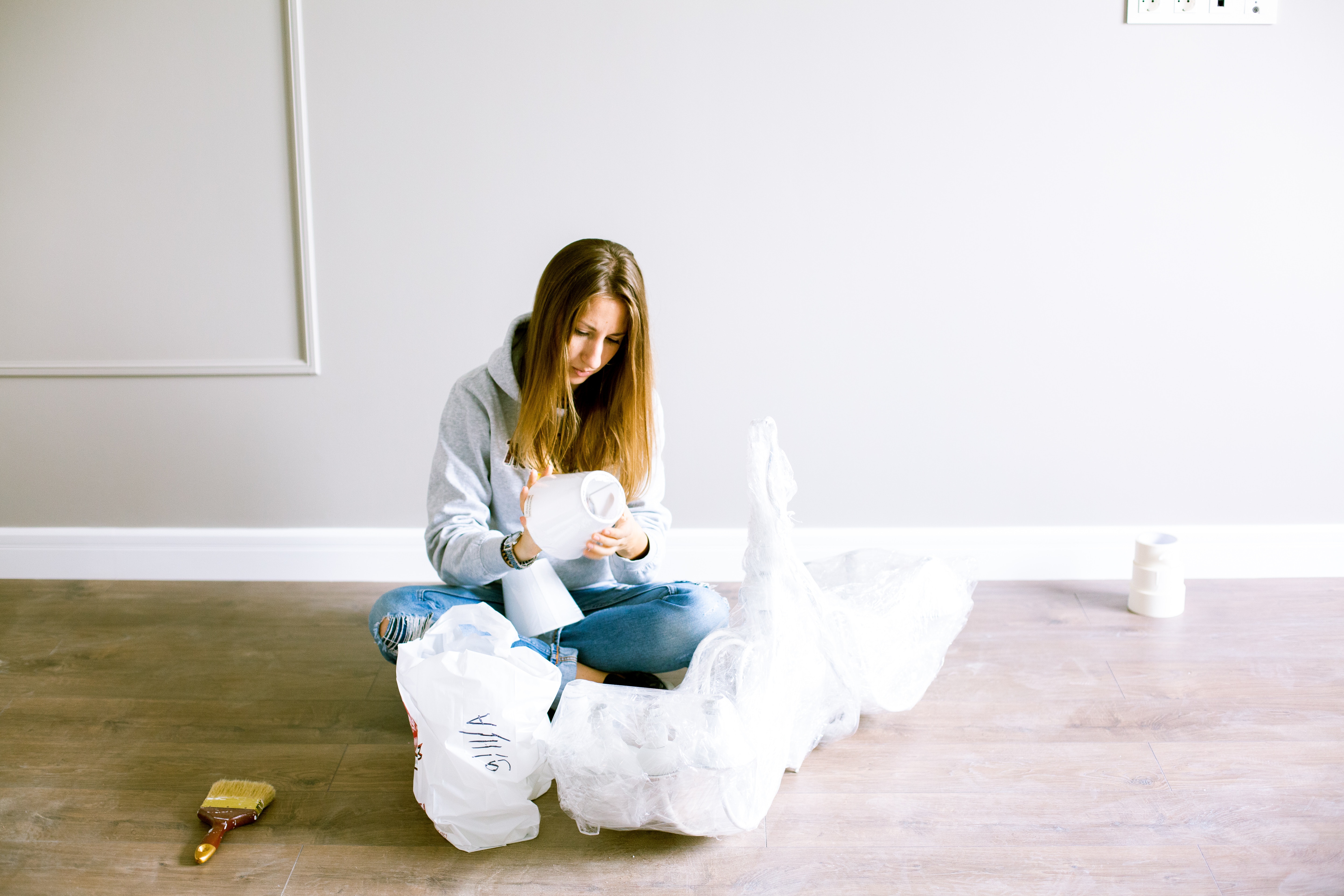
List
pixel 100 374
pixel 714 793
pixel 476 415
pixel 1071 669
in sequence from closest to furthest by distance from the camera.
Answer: pixel 714 793, pixel 476 415, pixel 1071 669, pixel 100 374

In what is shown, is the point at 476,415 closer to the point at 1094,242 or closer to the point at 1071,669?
the point at 1071,669

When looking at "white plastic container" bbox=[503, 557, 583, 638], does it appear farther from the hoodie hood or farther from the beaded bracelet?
the hoodie hood

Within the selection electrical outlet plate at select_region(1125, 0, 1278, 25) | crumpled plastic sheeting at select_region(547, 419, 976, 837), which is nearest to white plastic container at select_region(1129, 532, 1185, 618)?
crumpled plastic sheeting at select_region(547, 419, 976, 837)

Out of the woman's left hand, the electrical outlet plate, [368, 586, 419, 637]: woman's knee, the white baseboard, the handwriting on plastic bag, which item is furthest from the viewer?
the white baseboard

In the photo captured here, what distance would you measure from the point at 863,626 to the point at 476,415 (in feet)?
2.20

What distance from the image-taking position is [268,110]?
1885mm

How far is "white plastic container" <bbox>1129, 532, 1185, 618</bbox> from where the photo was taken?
6.10 feet

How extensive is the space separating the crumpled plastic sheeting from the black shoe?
157 millimetres

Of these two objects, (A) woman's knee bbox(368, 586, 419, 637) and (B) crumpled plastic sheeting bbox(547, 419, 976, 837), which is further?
(A) woman's knee bbox(368, 586, 419, 637)

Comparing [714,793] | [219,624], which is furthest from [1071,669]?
[219,624]

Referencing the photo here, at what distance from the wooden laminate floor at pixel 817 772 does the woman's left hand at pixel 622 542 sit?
35cm

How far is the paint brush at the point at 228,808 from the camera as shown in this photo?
1198mm

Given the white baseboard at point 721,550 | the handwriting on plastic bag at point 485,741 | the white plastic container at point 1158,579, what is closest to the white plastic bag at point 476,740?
the handwriting on plastic bag at point 485,741

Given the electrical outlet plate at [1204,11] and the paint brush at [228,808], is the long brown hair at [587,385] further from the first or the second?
the electrical outlet plate at [1204,11]
